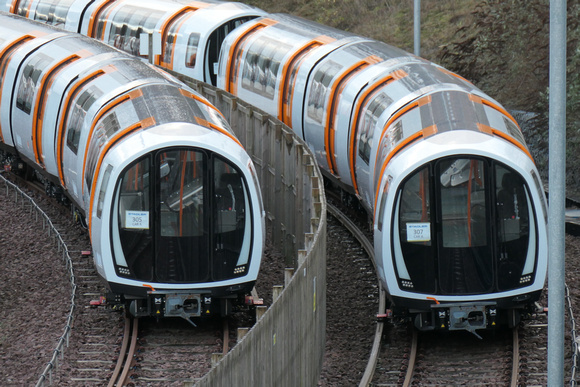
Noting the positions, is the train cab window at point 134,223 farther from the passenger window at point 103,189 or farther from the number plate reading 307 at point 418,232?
the number plate reading 307 at point 418,232

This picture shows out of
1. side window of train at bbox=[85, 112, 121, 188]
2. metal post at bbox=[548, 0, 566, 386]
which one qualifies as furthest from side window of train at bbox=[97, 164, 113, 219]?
metal post at bbox=[548, 0, 566, 386]

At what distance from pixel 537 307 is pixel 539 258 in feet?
5.03

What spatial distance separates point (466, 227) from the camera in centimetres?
1534

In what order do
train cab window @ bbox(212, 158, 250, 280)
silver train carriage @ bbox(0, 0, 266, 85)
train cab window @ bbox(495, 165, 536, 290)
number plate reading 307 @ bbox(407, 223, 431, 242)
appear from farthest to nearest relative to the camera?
silver train carriage @ bbox(0, 0, 266, 85) < train cab window @ bbox(212, 158, 250, 280) < number plate reading 307 @ bbox(407, 223, 431, 242) < train cab window @ bbox(495, 165, 536, 290)

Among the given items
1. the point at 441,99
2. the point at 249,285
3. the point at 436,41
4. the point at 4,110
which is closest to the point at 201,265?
the point at 249,285

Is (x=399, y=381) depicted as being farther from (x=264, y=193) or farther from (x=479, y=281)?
(x=264, y=193)

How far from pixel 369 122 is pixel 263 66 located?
6978 mm

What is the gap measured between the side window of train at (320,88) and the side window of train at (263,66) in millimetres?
2054

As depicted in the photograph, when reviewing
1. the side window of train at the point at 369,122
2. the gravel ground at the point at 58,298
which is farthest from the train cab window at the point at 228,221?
the side window of train at the point at 369,122

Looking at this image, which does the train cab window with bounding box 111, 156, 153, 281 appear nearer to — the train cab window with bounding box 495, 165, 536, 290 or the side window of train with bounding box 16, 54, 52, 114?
the train cab window with bounding box 495, 165, 536, 290

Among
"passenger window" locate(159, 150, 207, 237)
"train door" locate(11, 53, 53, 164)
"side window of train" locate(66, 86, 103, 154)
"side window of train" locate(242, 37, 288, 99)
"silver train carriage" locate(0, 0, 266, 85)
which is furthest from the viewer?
"silver train carriage" locate(0, 0, 266, 85)

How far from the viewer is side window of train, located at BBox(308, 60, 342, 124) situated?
22.4 meters

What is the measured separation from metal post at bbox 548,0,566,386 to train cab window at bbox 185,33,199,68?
18989 mm

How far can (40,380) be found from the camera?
13.9 metres
